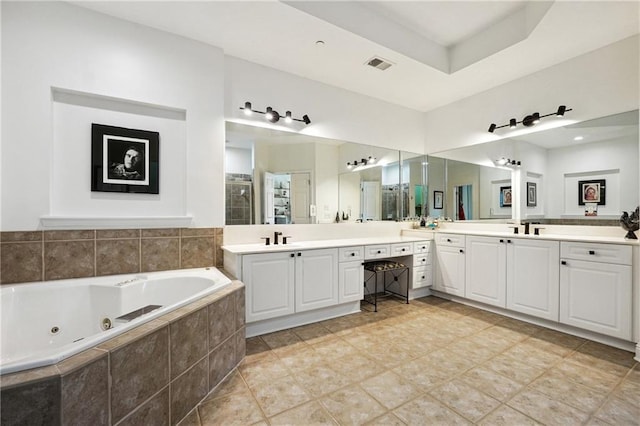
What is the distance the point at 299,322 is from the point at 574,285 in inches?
99.0

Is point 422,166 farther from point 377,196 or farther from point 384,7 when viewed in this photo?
point 384,7

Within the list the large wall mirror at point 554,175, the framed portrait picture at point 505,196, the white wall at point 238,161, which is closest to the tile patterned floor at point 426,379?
the large wall mirror at point 554,175

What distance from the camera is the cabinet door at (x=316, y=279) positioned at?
2.64 meters

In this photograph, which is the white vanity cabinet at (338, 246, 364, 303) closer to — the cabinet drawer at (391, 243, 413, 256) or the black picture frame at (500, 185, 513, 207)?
the cabinet drawer at (391, 243, 413, 256)

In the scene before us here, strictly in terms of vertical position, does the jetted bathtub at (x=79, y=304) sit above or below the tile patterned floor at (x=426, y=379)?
above

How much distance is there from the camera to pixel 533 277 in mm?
2697

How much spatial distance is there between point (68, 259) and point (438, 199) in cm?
421

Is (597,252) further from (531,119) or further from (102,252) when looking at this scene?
(102,252)

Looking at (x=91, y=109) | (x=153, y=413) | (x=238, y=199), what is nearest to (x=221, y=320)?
(x=153, y=413)

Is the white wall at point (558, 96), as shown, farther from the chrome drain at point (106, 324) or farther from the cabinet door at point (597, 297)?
the chrome drain at point (106, 324)

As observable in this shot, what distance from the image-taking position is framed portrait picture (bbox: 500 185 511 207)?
10.9 feet

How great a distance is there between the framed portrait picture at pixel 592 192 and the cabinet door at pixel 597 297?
2.32 ft

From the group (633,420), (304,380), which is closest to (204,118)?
(304,380)

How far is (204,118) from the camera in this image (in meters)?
2.64
